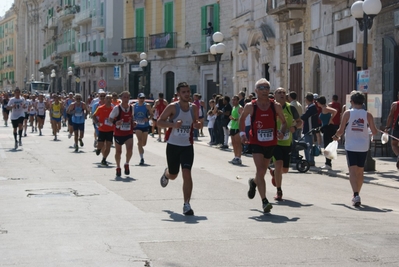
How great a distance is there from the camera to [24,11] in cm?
11419

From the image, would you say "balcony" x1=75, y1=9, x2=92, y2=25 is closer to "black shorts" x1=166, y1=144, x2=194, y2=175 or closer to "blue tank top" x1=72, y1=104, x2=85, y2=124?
"blue tank top" x1=72, y1=104, x2=85, y2=124

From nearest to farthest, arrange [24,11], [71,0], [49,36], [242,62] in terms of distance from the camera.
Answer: [242,62], [71,0], [49,36], [24,11]

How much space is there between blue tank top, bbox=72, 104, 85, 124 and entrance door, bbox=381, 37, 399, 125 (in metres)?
8.72

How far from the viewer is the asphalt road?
25.2ft

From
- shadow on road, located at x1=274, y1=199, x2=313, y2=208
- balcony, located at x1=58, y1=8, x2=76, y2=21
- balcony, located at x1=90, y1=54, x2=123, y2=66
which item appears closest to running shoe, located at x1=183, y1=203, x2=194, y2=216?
shadow on road, located at x1=274, y1=199, x2=313, y2=208

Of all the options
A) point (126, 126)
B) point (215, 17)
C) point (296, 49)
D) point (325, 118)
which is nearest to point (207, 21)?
point (215, 17)

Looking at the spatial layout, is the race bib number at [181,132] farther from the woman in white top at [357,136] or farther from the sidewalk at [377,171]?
the sidewalk at [377,171]

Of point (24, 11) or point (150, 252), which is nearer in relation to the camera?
point (150, 252)

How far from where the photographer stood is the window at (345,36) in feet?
87.5

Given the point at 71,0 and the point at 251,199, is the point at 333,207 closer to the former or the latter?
the point at 251,199

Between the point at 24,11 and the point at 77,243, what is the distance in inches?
4325

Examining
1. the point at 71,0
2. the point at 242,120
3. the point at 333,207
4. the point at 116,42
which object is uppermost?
the point at 71,0

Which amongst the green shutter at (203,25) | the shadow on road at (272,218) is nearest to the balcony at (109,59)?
the green shutter at (203,25)

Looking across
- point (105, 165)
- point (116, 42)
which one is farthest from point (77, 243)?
point (116, 42)
